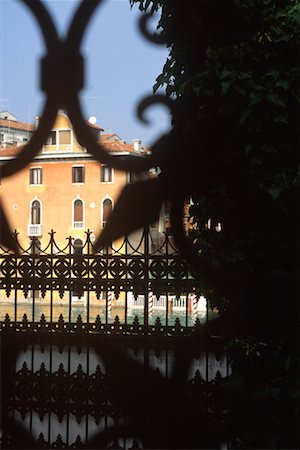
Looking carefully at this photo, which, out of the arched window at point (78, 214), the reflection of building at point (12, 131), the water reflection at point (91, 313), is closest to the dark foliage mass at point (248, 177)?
the water reflection at point (91, 313)

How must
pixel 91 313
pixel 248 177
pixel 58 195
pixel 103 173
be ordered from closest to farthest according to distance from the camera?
1. pixel 248 177
2. pixel 103 173
3. pixel 58 195
4. pixel 91 313

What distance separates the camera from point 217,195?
2.32 m

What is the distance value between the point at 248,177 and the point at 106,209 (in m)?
0.57

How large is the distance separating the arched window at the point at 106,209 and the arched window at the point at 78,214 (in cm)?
9

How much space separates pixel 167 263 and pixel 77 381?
2.00ft

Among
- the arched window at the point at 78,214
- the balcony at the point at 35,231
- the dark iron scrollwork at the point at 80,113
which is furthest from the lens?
the balcony at the point at 35,231

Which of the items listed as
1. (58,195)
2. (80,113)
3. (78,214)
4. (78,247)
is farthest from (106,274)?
(80,113)

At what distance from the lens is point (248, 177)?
7.43 ft

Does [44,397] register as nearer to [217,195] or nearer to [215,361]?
[215,361]

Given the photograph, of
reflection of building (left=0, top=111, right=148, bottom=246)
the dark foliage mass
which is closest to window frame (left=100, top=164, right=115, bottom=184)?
reflection of building (left=0, top=111, right=148, bottom=246)

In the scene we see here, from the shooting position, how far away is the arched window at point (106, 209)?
2385 millimetres

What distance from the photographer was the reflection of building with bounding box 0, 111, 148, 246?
236 cm

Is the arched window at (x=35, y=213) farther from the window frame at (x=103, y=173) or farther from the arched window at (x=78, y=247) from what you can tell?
the window frame at (x=103, y=173)

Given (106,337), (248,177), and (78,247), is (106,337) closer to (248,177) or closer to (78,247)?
(78,247)
